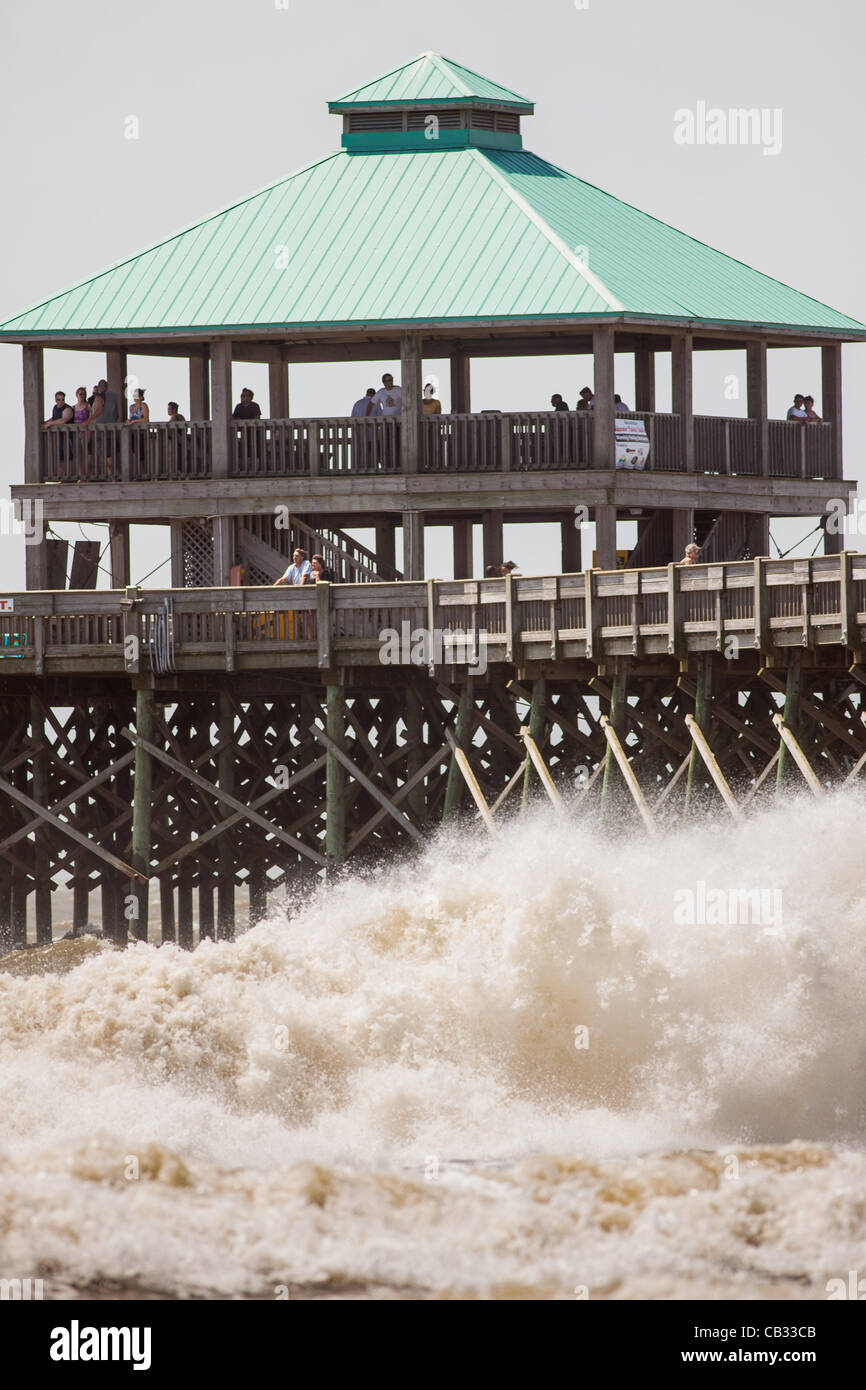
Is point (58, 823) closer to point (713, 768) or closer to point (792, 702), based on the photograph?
point (713, 768)

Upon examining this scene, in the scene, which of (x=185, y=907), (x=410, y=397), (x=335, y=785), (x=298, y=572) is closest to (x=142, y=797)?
(x=335, y=785)

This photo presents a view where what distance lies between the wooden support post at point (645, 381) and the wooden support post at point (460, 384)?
2.64 meters

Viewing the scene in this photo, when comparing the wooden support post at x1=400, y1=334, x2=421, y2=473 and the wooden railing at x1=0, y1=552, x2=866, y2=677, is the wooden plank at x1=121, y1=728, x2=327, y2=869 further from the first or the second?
the wooden support post at x1=400, y1=334, x2=421, y2=473

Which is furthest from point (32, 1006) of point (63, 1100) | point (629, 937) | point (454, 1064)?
point (629, 937)

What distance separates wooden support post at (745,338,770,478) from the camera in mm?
Answer: 35719

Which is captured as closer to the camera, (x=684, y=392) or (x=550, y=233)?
(x=684, y=392)

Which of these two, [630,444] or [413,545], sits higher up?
[630,444]

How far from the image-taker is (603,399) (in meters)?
34.2

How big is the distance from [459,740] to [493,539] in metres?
4.92

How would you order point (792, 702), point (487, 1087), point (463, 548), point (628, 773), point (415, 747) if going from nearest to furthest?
point (487, 1087) → point (792, 702) → point (628, 773) → point (415, 747) → point (463, 548)

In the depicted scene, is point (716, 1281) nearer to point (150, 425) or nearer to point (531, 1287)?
point (531, 1287)

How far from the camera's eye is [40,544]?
118ft

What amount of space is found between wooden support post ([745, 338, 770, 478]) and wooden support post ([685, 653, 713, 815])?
8.59m
